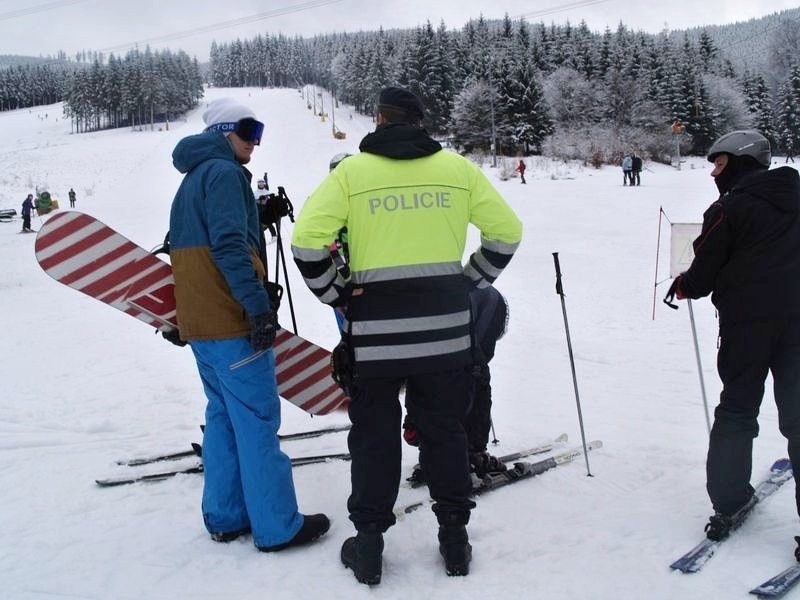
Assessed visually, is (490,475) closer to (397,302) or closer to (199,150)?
(397,302)

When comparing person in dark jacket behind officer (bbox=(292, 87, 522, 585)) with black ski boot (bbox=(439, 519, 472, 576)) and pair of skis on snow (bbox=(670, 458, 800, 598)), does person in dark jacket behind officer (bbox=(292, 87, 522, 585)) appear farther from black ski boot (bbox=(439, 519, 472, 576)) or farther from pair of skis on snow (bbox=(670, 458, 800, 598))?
pair of skis on snow (bbox=(670, 458, 800, 598))

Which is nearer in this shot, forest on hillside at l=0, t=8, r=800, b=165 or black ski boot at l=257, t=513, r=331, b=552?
black ski boot at l=257, t=513, r=331, b=552

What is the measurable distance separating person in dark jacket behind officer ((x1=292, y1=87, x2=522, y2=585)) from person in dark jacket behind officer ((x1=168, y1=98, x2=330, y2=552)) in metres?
0.35

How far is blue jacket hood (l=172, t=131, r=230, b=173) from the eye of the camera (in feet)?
9.47

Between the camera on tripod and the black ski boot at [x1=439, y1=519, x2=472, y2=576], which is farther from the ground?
the camera on tripod

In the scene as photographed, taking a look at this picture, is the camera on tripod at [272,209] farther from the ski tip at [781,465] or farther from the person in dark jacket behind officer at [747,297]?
the ski tip at [781,465]

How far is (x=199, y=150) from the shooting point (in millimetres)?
2891

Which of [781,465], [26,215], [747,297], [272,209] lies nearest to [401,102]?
[272,209]

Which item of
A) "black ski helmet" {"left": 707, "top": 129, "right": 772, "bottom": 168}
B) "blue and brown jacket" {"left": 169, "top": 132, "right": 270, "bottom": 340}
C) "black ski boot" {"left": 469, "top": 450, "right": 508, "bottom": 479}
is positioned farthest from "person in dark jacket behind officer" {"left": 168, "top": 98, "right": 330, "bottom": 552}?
"black ski helmet" {"left": 707, "top": 129, "right": 772, "bottom": 168}

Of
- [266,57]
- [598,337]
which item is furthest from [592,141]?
[266,57]

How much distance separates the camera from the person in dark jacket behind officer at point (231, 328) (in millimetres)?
2771

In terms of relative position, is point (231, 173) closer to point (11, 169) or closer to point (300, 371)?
point (300, 371)

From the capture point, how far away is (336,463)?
155 inches

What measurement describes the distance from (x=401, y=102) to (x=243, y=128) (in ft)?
2.82
